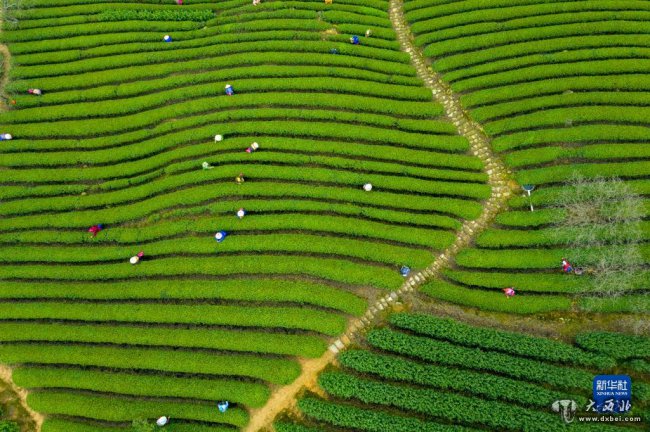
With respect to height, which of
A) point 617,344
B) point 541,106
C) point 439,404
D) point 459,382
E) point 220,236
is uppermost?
point 541,106

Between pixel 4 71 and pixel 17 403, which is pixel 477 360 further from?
pixel 4 71

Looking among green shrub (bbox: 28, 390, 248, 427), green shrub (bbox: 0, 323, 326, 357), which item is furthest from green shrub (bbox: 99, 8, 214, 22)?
green shrub (bbox: 28, 390, 248, 427)

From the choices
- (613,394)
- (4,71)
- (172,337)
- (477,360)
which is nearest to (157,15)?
(4,71)

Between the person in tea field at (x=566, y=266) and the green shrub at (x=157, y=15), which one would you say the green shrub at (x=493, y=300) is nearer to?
the person in tea field at (x=566, y=266)

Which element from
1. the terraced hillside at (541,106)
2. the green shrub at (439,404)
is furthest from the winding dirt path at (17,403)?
the terraced hillside at (541,106)

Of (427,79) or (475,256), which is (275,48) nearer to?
(427,79)
